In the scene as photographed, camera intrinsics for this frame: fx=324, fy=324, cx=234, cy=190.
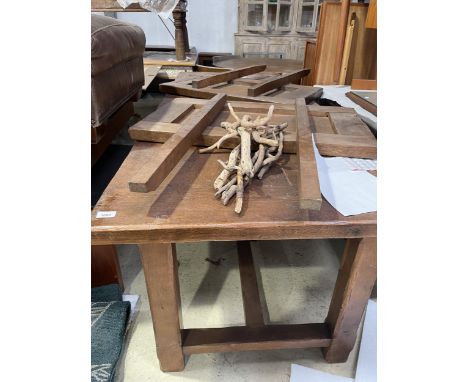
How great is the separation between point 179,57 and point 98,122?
1694 millimetres

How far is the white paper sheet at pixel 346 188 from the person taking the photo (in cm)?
66

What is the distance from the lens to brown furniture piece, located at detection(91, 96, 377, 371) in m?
0.60

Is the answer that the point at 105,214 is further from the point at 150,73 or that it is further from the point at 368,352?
the point at 150,73

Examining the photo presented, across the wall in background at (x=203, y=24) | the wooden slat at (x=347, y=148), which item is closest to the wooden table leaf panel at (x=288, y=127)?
the wooden slat at (x=347, y=148)

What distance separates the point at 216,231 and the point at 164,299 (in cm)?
30

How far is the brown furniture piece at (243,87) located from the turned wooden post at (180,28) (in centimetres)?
77

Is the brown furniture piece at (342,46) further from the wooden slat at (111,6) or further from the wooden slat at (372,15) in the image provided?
the wooden slat at (111,6)

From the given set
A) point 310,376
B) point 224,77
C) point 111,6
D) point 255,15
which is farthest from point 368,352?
point 255,15

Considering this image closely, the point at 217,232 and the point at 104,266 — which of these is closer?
the point at 217,232

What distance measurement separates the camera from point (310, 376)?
93 centimetres

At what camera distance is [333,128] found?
107 centimetres

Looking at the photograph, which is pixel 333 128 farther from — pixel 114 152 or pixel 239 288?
pixel 114 152

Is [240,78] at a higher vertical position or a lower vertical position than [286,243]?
higher

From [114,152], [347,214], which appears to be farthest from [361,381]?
[114,152]
